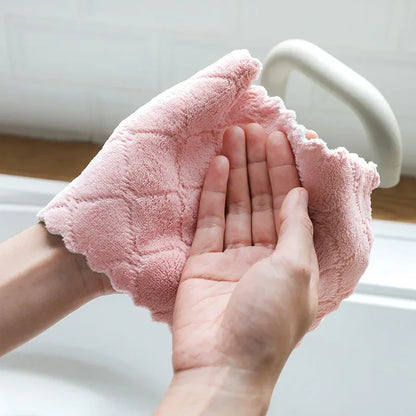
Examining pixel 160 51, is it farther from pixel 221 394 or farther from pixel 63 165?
pixel 221 394

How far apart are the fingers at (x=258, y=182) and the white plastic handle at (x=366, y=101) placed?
0.09m

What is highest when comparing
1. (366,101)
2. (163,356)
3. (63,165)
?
(366,101)

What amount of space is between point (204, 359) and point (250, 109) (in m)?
0.26

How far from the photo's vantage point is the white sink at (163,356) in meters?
0.83

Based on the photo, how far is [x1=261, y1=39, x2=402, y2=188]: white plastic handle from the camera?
583 mm

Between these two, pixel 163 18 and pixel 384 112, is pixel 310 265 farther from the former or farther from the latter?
pixel 163 18

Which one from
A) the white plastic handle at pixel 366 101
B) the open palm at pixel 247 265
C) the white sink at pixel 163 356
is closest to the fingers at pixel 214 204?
the open palm at pixel 247 265

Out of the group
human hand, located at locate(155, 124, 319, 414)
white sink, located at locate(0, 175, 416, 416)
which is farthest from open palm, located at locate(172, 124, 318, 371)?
white sink, located at locate(0, 175, 416, 416)

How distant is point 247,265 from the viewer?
0.56 meters

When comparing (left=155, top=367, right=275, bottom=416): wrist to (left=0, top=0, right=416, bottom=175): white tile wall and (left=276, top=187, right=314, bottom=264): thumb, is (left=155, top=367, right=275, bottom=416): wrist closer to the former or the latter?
(left=276, top=187, right=314, bottom=264): thumb

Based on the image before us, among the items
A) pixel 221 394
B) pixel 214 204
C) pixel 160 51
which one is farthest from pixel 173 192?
pixel 160 51

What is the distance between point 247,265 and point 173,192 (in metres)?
0.10

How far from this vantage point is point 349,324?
84cm

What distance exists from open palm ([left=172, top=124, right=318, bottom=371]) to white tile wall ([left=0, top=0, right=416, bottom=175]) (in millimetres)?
376
